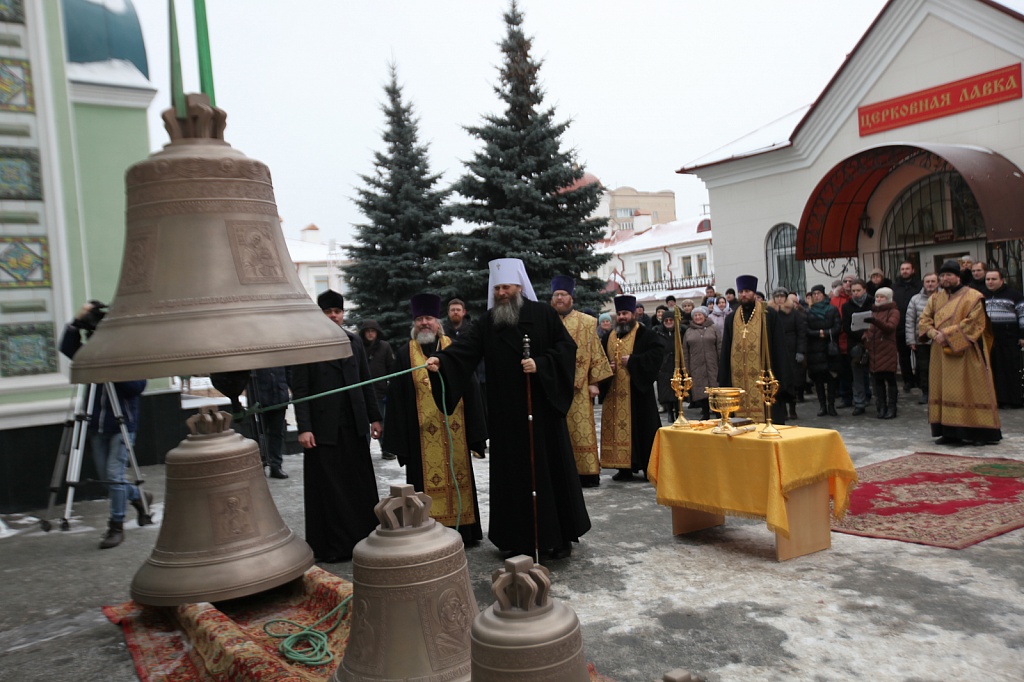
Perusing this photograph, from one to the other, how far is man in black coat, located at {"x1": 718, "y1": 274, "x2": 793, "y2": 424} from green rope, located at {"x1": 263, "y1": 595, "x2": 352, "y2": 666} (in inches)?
250

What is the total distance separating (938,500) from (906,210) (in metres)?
9.31

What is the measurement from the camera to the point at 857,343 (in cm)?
1113

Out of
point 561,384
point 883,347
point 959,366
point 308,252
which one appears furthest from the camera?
point 308,252

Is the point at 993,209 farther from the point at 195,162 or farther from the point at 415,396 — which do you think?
the point at 195,162

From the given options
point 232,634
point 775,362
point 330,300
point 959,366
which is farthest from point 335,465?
point 959,366

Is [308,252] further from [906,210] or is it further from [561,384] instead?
[561,384]

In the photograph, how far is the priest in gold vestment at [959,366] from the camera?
8406 mm

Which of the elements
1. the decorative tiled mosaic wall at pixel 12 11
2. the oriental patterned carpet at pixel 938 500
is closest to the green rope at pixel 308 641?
the oriental patterned carpet at pixel 938 500

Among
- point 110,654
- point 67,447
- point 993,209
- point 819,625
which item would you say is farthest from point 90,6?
point 993,209

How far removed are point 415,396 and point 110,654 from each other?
289 centimetres

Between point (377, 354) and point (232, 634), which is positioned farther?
point (377, 354)

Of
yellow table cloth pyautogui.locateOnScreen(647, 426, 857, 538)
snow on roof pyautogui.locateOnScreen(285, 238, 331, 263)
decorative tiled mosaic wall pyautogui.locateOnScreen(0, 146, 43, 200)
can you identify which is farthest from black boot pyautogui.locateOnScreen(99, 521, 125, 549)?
snow on roof pyautogui.locateOnScreen(285, 238, 331, 263)

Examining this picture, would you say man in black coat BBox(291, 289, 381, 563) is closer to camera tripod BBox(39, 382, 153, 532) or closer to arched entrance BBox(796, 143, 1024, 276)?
camera tripod BBox(39, 382, 153, 532)

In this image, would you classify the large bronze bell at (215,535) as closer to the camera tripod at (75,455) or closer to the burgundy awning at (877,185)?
the camera tripod at (75,455)
